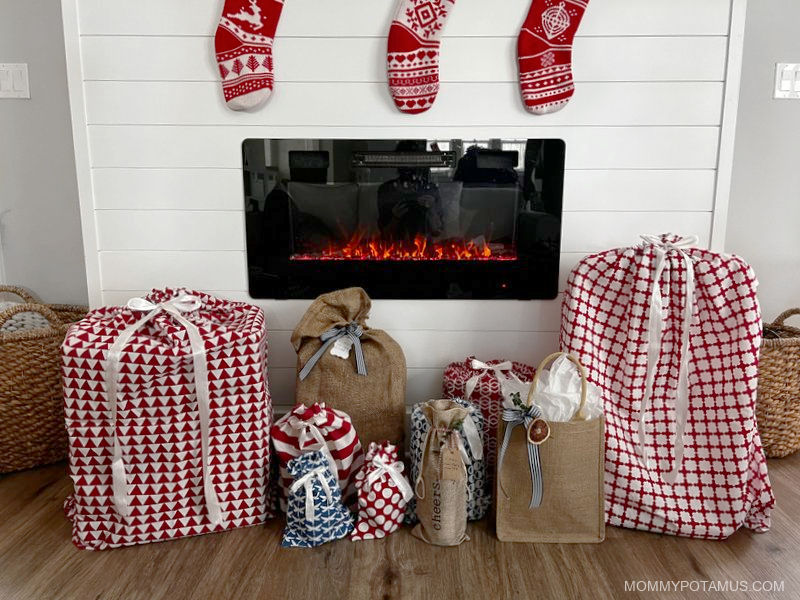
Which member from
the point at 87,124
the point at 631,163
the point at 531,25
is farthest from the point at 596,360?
the point at 87,124

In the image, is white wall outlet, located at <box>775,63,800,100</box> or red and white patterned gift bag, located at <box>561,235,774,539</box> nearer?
red and white patterned gift bag, located at <box>561,235,774,539</box>

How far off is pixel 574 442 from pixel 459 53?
1.05m

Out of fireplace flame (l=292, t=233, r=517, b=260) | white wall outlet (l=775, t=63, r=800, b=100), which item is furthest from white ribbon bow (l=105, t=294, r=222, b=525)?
white wall outlet (l=775, t=63, r=800, b=100)

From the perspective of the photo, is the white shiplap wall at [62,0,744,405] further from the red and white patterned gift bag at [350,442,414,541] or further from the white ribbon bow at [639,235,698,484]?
the red and white patterned gift bag at [350,442,414,541]

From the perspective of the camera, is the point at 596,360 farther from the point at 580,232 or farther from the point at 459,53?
the point at 459,53

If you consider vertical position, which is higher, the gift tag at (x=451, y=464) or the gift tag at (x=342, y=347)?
the gift tag at (x=342, y=347)

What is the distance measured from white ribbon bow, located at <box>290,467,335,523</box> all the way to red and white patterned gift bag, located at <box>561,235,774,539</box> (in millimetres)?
665

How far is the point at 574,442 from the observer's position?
4.55 ft

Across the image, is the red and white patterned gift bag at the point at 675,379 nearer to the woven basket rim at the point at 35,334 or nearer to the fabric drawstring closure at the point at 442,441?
the fabric drawstring closure at the point at 442,441

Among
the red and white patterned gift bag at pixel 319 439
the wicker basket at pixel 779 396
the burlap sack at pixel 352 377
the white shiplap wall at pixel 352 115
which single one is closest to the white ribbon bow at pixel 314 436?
the red and white patterned gift bag at pixel 319 439

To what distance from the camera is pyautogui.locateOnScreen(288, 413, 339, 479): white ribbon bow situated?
4.76ft

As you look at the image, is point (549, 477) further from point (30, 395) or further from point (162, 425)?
point (30, 395)

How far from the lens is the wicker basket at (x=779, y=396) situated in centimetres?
174

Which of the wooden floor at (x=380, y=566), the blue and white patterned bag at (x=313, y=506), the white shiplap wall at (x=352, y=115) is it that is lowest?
the wooden floor at (x=380, y=566)
